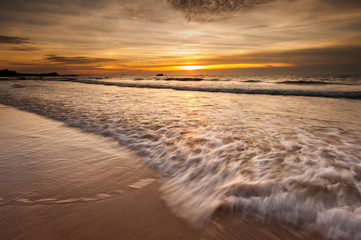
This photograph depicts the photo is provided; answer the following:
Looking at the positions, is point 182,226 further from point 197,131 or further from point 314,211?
point 197,131

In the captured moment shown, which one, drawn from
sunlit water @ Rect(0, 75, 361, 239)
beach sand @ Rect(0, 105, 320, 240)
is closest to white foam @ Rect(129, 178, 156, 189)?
beach sand @ Rect(0, 105, 320, 240)

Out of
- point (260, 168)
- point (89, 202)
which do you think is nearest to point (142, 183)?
point (89, 202)

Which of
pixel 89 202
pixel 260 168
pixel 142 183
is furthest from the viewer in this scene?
pixel 260 168

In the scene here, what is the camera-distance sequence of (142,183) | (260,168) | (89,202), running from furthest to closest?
1. (260,168)
2. (142,183)
3. (89,202)

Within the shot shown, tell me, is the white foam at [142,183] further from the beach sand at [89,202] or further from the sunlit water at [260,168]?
the sunlit water at [260,168]

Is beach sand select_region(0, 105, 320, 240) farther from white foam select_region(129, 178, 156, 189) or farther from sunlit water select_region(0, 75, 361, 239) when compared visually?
sunlit water select_region(0, 75, 361, 239)

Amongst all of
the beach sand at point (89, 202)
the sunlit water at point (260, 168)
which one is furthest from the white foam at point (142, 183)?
the sunlit water at point (260, 168)

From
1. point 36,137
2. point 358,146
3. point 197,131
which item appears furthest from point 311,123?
point 36,137

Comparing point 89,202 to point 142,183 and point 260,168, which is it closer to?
point 142,183

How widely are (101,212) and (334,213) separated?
229cm

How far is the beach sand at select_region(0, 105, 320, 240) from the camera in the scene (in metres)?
1.71

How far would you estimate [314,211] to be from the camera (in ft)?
6.20

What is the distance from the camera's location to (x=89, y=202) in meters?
2.12

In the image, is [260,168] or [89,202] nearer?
[89,202]
